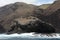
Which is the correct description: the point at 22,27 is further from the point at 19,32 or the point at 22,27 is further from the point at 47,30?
the point at 47,30

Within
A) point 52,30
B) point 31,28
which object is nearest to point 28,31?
point 31,28

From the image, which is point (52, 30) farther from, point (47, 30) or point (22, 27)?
point (22, 27)

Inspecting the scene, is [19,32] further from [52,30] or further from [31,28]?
[52,30]

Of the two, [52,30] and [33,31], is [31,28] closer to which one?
[33,31]

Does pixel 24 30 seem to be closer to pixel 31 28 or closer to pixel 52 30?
pixel 31 28

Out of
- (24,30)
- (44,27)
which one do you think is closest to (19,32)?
(24,30)
